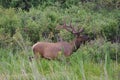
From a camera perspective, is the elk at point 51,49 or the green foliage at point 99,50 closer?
the elk at point 51,49

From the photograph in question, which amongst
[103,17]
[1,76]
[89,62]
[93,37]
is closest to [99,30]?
[93,37]

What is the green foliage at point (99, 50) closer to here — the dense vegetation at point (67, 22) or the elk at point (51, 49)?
the dense vegetation at point (67, 22)

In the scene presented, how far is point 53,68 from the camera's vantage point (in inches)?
263

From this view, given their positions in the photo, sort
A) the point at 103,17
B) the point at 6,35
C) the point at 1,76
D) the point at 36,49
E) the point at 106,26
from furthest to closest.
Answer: the point at 103,17
the point at 106,26
the point at 6,35
the point at 36,49
the point at 1,76

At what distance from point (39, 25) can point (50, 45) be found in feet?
9.29

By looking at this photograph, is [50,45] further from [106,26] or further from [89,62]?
[106,26]

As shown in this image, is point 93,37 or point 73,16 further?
point 73,16

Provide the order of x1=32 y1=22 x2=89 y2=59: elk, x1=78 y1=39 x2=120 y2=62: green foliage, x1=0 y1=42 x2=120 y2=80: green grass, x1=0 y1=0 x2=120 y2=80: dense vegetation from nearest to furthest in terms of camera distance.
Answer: x1=0 y1=42 x2=120 y2=80: green grass
x1=32 y1=22 x2=89 y2=59: elk
x1=78 y1=39 x2=120 y2=62: green foliage
x1=0 y1=0 x2=120 y2=80: dense vegetation

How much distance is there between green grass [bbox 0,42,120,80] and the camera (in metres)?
4.80

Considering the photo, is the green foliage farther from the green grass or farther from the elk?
the elk

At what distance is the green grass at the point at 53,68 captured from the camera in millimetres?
4797

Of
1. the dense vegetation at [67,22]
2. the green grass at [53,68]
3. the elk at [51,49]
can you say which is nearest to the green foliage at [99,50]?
the dense vegetation at [67,22]

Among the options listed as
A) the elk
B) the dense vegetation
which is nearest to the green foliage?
the dense vegetation

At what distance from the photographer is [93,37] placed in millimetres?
11406
